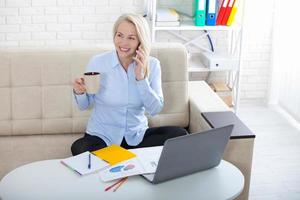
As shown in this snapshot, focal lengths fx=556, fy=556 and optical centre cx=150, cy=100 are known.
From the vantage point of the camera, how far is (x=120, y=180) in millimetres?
2152

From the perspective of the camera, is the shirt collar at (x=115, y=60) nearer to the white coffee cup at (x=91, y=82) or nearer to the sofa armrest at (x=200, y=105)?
the white coffee cup at (x=91, y=82)

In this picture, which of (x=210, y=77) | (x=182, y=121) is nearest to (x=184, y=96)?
(x=182, y=121)

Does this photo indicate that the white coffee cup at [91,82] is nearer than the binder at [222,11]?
Yes

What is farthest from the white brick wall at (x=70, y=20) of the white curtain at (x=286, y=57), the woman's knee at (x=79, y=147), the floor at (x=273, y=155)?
the woman's knee at (x=79, y=147)

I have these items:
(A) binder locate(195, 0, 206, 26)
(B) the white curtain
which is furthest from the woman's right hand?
(B) the white curtain

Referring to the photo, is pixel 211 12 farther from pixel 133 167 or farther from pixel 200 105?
pixel 133 167

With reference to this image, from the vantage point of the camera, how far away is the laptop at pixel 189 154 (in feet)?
6.82

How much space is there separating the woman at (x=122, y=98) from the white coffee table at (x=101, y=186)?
0.65 metres

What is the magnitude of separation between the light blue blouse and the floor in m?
0.94

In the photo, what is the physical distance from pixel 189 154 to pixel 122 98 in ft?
2.78

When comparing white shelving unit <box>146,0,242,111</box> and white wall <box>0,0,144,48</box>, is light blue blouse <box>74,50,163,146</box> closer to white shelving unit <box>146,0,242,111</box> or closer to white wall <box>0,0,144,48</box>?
white shelving unit <box>146,0,242,111</box>

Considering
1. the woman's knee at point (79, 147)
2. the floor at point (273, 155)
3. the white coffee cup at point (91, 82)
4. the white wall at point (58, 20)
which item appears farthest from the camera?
the white wall at point (58, 20)

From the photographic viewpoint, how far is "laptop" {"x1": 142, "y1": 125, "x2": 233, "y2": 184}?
2080mm

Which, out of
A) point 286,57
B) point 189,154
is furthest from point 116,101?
point 286,57
